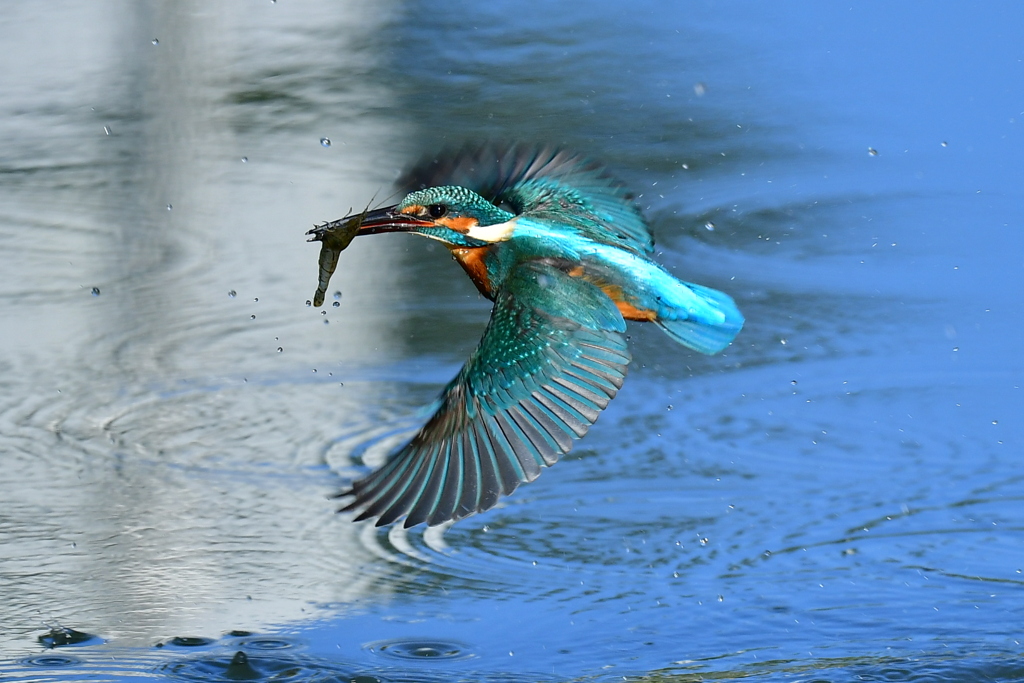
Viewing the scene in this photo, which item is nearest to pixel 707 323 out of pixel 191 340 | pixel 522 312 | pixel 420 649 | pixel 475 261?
pixel 522 312

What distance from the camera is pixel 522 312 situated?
8.84 ft

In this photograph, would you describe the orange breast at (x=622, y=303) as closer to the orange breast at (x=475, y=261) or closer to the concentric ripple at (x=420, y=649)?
the orange breast at (x=475, y=261)

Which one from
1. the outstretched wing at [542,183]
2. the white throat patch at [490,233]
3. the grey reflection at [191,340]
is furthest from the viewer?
the outstretched wing at [542,183]

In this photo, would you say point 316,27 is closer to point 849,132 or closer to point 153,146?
point 153,146

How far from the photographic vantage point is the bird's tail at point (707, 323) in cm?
277

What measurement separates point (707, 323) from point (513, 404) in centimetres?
45

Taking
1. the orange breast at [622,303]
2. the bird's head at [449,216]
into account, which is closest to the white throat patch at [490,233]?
the bird's head at [449,216]

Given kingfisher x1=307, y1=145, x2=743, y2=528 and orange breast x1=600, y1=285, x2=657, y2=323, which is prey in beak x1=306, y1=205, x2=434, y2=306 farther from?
orange breast x1=600, y1=285, x2=657, y2=323

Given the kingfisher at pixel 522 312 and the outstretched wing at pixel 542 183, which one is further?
the outstretched wing at pixel 542 183

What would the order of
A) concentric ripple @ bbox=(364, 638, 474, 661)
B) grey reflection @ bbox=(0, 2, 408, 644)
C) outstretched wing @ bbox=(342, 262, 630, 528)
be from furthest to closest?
grey reflection @ bbox=(0, 2, 408, 644), concentric ripple @ bbox=(364, 638, 474, 661), outstretched wing @ bbox=(342, 262, 630, 528)

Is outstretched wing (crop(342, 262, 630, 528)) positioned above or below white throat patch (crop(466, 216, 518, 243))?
below

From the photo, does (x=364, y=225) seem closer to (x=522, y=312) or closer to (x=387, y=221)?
(x=387, y=221)

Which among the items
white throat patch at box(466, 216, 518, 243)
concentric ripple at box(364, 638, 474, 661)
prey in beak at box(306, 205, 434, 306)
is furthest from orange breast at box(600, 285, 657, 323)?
concentric ripple at box(364, 638, 474, 661)

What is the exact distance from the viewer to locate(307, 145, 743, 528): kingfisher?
2.45 m
